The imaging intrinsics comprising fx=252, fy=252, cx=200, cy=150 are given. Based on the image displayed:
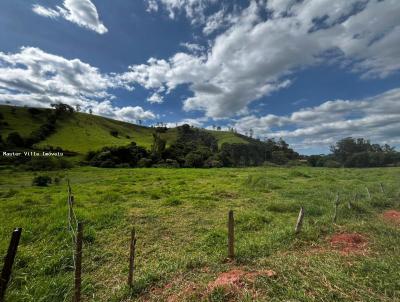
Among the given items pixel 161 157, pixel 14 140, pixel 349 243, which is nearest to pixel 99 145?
pixel 14 140

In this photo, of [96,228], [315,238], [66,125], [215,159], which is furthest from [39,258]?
[66,125]

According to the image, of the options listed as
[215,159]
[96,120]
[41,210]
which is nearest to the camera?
[41,210]

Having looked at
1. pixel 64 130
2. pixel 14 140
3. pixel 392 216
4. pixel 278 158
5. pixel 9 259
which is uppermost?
pixel 64 130

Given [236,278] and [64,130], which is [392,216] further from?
[64,130]

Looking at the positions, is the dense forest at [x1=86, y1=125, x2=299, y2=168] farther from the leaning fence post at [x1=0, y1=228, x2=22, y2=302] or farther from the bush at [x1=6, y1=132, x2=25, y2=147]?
the leaning fence post at [x1=0, y1=228, x2=22, y2=302]

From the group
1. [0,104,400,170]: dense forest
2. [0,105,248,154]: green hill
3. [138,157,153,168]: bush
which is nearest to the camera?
[0,104,400,170]: dense forest

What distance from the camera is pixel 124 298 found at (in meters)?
5.85

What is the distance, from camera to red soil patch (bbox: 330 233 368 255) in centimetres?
768

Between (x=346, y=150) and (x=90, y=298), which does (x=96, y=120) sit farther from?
(x=90, y=298)

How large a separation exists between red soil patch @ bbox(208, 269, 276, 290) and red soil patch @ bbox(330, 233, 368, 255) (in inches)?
119

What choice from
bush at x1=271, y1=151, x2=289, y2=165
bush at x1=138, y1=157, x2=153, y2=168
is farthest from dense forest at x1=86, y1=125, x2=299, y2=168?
bush at x1=271, y1=151, x2=289, y2=165

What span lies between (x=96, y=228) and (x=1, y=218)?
231 inches

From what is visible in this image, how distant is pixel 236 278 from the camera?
19.6 ft

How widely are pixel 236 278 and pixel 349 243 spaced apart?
183 inches
